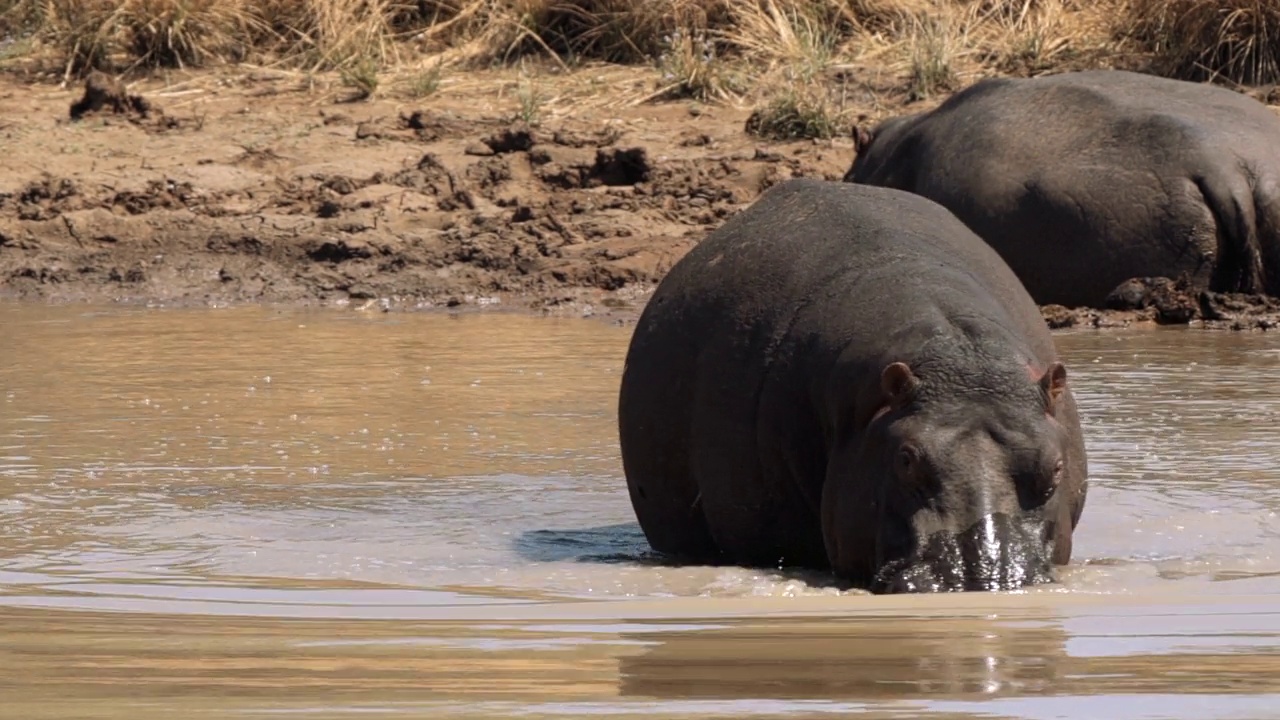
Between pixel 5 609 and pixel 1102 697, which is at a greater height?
pixel 1102 697

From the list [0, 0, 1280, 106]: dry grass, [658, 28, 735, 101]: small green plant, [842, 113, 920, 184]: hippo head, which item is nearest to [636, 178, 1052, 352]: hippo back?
[842, 113, 920, 184]: hippo head

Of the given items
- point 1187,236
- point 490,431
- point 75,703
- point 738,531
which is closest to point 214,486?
point 490,431

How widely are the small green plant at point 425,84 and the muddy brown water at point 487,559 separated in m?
4.02

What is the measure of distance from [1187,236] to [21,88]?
8176 millimetres

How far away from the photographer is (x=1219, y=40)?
584 inches

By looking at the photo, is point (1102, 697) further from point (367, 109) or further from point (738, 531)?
point (367, 109)

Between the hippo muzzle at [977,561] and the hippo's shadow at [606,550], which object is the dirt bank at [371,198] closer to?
the hippo's shadow at [606,550]

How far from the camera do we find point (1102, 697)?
3779mm

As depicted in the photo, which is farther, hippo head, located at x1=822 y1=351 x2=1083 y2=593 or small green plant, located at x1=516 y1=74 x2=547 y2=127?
small green plant, located at x1=516 y1=74 x2=547 y2=127

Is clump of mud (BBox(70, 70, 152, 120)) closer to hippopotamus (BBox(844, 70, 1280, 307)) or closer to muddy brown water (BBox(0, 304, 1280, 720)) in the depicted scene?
muddy brown water (BBox(0, 304, 1280, 720))

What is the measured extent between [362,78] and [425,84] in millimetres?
420

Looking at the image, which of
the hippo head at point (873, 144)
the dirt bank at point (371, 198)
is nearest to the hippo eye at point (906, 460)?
the dirt bank at point (371, 198)

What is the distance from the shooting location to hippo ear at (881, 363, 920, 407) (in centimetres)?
533

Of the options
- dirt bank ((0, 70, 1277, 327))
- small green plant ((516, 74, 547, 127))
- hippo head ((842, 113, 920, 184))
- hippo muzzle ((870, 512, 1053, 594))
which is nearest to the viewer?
hippo muzzle ((870, 512, 1053, 594))
